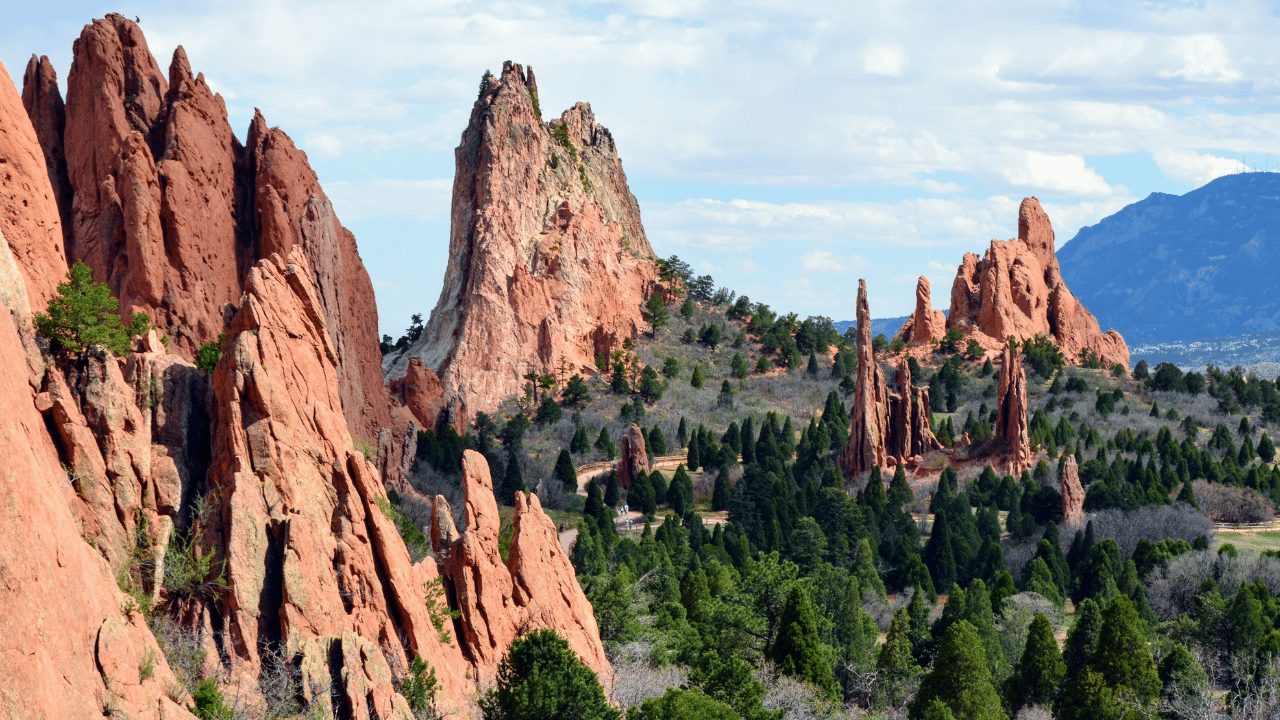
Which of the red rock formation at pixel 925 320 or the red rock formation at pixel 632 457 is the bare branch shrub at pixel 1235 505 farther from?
Answer: the red rock formation at pixel 925 320

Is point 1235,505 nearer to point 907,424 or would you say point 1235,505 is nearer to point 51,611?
point 907,424

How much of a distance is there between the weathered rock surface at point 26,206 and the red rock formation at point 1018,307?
344 ft

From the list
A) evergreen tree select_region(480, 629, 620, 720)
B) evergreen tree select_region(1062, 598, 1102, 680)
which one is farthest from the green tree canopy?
evergreen tree select_region(1062, 598, 1102, 680)

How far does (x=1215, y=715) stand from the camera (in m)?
39.3

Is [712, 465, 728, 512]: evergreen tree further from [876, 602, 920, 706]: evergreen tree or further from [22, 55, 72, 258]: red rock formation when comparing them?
[22, 55, 72, 258]: red rock formation

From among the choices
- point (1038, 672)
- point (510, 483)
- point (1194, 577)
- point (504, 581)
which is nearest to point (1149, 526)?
point (1194, 577)

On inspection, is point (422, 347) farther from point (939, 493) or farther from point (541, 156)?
point (939, 493)

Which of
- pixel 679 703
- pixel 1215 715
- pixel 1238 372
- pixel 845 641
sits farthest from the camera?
pixel 1238 372

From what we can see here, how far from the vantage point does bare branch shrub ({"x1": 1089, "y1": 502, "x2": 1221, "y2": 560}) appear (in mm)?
68750

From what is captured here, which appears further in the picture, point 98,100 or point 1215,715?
point 98,100

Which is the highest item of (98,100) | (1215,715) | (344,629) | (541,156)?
(541,156)

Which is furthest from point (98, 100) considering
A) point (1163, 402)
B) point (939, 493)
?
point (1163, 402)

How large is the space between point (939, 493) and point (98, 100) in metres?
46.8

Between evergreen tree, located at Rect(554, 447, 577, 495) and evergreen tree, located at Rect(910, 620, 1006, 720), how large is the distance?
4060 cm
